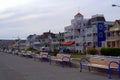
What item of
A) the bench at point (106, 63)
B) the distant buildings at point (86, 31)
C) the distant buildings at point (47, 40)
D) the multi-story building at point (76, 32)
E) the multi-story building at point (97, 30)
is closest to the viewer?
the bench at point (106, 63)

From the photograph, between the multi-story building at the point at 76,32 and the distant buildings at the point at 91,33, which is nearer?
the distant buildings at the point at 91,33

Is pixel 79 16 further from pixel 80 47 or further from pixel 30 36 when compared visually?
pixel 30 36

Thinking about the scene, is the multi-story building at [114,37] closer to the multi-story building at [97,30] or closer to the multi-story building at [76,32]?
the multi-story building at [97,30]

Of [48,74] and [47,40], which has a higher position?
[47,40]

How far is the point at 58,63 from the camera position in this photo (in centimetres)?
3047

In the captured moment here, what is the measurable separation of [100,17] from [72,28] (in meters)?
17.1

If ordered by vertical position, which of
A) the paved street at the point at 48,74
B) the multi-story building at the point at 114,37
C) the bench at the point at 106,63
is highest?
the multi-story building at the point at 114,37

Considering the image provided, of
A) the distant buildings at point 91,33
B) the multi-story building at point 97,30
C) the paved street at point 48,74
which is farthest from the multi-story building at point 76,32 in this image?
the paved street at point 48,74

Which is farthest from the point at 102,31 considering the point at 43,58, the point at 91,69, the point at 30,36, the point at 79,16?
the point at 30,36

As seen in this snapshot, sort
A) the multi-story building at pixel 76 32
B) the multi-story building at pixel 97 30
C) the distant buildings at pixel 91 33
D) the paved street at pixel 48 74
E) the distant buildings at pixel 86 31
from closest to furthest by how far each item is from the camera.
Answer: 1. the paved street at pixel 48 74
2. the distant buildings at pixel 91 33
3. the multi-story building at pixel 97 30
4. the distant buildings at pixel 86 31
5. the multi-story building at pixel 76 32

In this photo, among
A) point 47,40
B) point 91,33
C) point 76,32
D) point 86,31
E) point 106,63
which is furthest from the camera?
point 47,40

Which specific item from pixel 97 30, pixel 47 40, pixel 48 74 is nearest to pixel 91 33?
pixel 97 30

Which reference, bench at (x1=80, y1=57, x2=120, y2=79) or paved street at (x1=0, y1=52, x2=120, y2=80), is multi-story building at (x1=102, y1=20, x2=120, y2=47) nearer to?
paved street at (x1=0, y1=52, x2=120, y2=80)

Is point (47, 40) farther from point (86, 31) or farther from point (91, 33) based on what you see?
point (91, 33)
